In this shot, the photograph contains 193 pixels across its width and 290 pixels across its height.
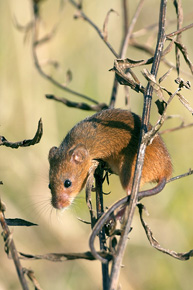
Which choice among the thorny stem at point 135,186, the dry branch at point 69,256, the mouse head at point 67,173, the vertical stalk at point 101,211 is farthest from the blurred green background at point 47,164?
the dry branch at point 69,256

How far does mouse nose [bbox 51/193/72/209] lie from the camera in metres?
2.85

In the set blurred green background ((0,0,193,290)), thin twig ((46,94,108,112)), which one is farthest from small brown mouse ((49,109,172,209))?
blurred green background ((0,0,193,290))

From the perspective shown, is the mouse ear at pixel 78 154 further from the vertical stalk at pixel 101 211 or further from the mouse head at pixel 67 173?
the vertical stalk at pixel 101 211

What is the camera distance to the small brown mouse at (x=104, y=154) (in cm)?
259

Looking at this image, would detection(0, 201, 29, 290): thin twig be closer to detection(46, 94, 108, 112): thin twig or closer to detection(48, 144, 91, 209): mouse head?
detection(46, 94, 108, 112): thin twig

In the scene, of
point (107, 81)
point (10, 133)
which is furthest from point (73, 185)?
point (107, 81)

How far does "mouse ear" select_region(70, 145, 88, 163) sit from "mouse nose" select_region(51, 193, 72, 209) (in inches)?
8.8

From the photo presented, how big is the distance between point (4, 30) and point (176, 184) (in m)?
2.17

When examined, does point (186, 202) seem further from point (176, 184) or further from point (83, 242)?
point (83, 242)

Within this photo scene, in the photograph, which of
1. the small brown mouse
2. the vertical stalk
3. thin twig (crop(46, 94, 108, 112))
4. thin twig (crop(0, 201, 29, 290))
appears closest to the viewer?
thin twig (crop(0, 201, 29, 290))

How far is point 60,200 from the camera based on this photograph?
2855 millimetres

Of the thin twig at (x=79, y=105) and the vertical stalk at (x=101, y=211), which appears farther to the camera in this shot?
the thin twig at (x=79, y=105)

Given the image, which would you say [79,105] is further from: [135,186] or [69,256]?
[69,256]

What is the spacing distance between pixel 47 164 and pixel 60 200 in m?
1.26
